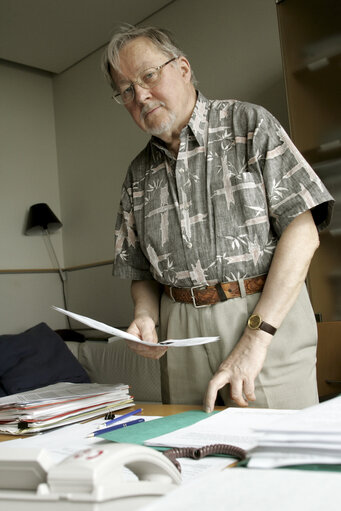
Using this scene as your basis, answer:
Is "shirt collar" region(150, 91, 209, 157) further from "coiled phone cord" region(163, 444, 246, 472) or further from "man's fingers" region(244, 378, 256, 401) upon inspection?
"coiled phone cord" region(163, 444, 246, 472)

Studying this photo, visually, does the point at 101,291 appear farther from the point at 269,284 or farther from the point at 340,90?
the point at 269,284

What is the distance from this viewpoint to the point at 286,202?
1.26 meters

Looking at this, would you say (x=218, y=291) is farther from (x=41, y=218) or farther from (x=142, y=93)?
(x=41, y=218)

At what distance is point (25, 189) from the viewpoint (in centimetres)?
423

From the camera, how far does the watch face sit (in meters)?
1.19

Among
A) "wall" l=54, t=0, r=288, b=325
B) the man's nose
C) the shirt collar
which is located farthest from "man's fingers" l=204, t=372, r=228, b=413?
"wall" l=54, t=0, r=288, b=325

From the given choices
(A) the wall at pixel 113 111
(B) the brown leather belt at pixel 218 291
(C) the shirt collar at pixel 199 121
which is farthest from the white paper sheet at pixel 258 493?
(A) the wall at pixel 113 111

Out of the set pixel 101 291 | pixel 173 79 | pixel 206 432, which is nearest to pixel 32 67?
pixel 101 291

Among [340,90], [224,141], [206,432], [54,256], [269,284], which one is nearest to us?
[206,432]

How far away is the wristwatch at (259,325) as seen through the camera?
1.19 meters

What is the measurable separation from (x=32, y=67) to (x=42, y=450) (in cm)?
442

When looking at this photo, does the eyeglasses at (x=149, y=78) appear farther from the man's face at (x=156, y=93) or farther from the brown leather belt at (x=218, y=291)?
the brown leather belt at (x=218, y=291)

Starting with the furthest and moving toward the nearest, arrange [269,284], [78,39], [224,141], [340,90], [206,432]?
[78,39]
[340,90]
[224,141]
[269,284]
[206,432]

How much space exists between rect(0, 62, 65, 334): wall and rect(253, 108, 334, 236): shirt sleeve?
308 cm
